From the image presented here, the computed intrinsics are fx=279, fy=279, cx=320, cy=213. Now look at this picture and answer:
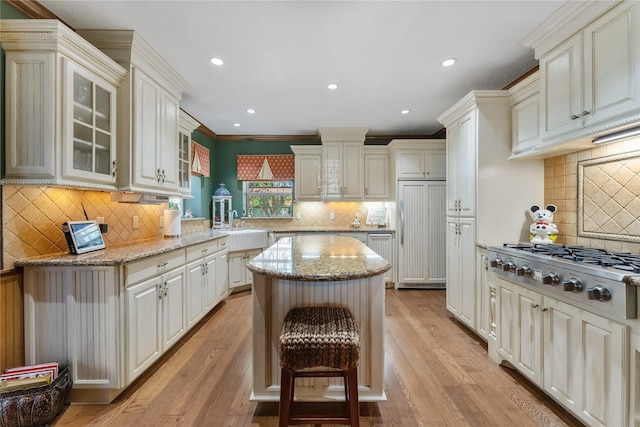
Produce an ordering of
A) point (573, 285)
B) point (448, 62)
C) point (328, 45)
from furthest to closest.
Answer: point (448, 62), point (328, 45), point (573, 285)

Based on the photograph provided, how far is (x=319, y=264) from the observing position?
1.65 meters

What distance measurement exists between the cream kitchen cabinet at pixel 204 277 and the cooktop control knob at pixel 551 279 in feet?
9.46

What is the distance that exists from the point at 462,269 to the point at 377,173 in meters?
2.37

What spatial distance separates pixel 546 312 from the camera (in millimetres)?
1795

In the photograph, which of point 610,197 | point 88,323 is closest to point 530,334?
point 610,197

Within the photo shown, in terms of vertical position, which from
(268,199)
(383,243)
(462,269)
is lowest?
(462,269)

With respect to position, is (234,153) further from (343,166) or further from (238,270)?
(238,270)

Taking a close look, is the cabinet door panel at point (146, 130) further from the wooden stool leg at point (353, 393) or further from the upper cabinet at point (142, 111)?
the wooden stool leg at point (353, 393)

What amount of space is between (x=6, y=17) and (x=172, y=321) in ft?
7.79

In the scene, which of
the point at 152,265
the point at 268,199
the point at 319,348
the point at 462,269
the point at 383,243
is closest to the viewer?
the point at 319,348

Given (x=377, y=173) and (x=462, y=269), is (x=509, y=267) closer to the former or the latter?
(x=462, y=269)

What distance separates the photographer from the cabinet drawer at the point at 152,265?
1.94 metres

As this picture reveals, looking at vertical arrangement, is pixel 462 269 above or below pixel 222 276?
above

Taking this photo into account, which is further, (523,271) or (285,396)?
(523,271)
